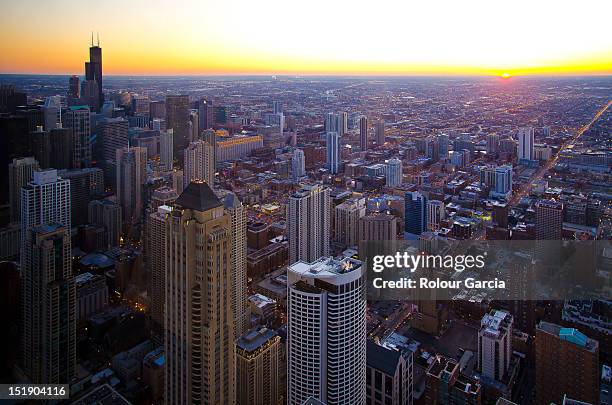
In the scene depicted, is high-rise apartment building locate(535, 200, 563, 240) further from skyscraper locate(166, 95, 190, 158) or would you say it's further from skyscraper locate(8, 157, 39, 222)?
skyscraper locate(166, 95, 190, 158)

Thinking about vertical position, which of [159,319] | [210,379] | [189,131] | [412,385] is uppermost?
[189,131]

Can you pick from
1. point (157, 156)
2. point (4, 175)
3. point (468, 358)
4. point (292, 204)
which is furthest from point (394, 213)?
point (4, 175)

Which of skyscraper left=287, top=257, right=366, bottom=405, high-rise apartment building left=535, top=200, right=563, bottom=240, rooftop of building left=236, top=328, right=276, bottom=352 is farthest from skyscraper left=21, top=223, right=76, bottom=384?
high-rise apartment building left=535, top=200, right=563, bottom=240

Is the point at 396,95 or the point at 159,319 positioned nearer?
the point at 159,319

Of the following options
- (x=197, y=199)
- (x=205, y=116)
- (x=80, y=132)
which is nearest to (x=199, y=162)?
(x=80, y=132)

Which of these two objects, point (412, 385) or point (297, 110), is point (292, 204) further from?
point (297, 110)
